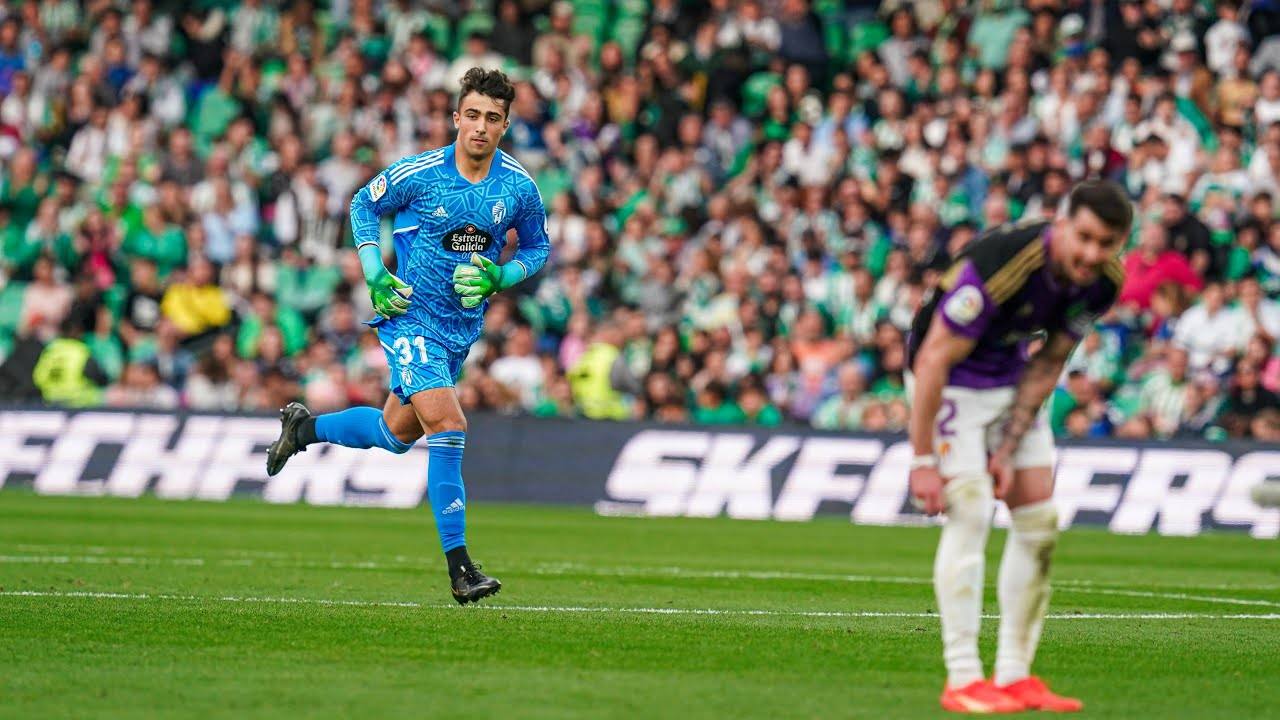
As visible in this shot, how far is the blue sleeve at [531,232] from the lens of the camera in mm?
11891

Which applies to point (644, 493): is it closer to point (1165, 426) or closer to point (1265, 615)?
point (1165, 426)

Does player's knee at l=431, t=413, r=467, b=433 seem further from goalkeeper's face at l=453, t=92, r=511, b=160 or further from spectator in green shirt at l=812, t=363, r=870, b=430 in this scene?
spectator in green shirt at l=812, t=363, r=870, b=430

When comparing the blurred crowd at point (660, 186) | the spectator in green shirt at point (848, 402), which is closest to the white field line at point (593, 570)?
the blurred crowd at point (660, 186)

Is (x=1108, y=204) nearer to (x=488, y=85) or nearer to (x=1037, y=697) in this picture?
(x=1037, y=697)

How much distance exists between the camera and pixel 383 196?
11.7m

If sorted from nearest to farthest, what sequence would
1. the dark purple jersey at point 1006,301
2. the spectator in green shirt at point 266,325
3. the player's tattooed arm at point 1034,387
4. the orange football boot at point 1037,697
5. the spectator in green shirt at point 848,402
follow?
the dark purple jersey at point 1006,301 → the orange football boot at point 1037,697 → the player's tattooed arm at point 1034,387 → the spectator in green shirt at point 848,402 → the spectator in green shirt at point 266,325

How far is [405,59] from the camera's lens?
97.6 feet

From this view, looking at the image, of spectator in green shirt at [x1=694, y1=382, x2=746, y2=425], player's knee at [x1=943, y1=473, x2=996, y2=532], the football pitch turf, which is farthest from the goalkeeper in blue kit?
spectator in green shirt at [x1=694, y1=382, x2=746, y2=425]

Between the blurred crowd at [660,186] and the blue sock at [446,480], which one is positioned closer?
the blue sock at [446,480]

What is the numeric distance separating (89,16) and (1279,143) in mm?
17861

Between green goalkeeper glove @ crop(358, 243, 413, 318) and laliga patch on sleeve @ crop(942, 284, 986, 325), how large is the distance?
4633 mm

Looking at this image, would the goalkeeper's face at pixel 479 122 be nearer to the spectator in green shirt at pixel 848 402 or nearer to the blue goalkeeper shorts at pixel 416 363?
the blue goalkeeper shorts at pixel 416 363

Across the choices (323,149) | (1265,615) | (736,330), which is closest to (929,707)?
(1265,615)

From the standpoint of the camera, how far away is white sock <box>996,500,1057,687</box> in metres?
7.73
